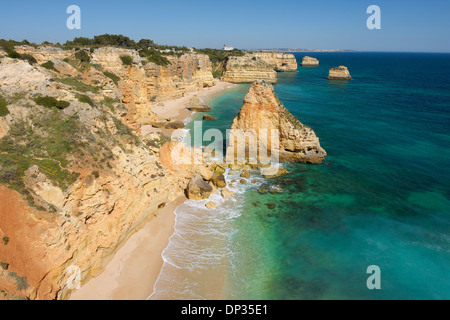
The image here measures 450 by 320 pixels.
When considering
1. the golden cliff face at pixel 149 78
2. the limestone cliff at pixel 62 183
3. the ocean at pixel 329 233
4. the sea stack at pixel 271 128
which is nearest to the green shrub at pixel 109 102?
the limestone cliff at pixel 62 183

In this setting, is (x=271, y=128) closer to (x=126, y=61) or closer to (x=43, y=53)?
(x=126, y=61)

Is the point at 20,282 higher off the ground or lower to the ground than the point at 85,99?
lower

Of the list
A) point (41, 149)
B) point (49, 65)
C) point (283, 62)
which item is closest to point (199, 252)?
point (41, 149)

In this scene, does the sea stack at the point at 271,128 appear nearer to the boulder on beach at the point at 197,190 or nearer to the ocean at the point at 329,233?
the ocean at the point at 329,233

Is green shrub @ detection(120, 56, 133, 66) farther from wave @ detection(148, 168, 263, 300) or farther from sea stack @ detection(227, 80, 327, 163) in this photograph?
wave @ detection(148, 168, 263, 300)

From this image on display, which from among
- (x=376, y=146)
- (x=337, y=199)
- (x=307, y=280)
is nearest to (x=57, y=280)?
(x=307, y=280)
